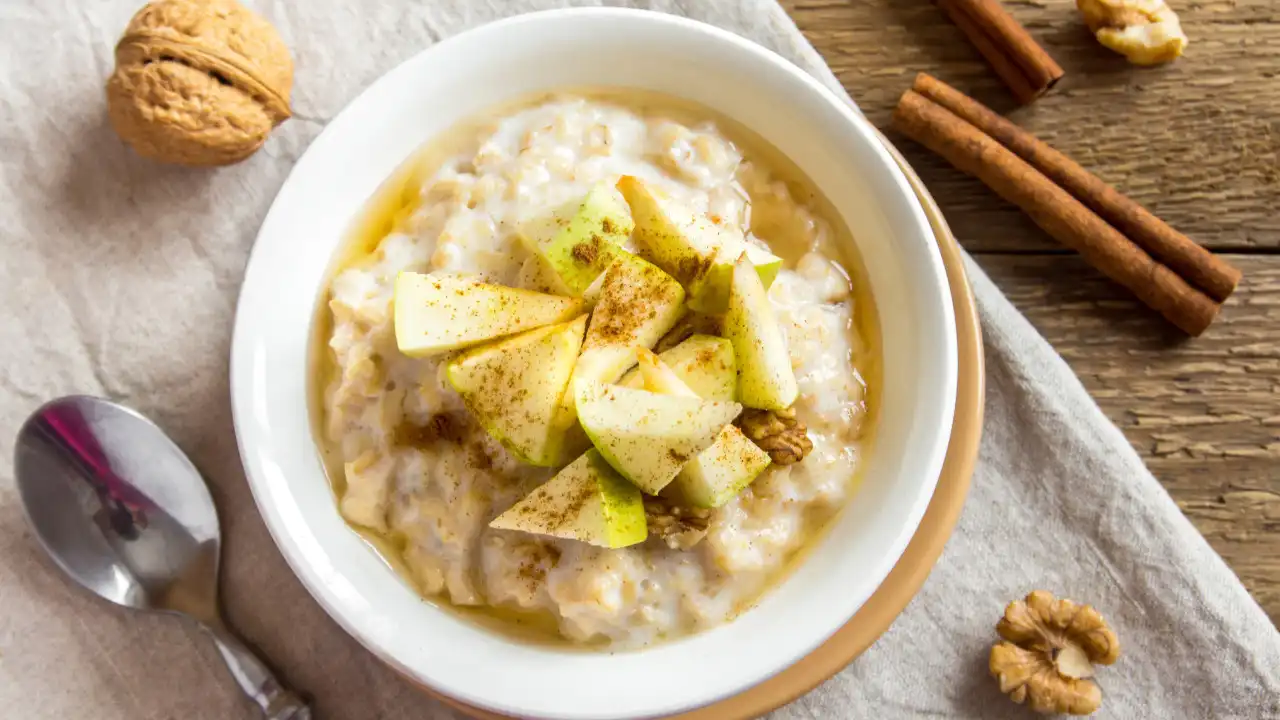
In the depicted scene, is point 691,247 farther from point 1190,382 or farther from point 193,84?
point 1190,382

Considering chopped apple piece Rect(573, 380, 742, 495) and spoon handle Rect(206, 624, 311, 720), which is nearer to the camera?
chopped apple piece Rect(573, 380, 742, 495)

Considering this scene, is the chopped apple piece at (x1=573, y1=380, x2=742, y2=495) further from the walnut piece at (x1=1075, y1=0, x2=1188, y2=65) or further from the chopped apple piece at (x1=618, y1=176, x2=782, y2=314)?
the walnut piece at (x1=1075, y1=0, x2=1188, y2=65)

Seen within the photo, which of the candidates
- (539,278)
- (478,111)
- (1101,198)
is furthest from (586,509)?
(1101,198)

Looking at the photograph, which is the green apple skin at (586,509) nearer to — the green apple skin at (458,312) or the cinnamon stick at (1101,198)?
the green apple skin at (458,312)

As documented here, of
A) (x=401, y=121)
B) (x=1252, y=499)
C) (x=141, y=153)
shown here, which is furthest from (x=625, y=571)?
(x=1252, y=499)

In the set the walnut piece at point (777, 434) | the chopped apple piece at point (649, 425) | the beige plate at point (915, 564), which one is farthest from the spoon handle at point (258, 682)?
the walnut piece at point (777, 434)

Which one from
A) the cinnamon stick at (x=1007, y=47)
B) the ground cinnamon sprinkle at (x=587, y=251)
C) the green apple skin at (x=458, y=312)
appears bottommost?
the green apple skin at (x=458, y=312)

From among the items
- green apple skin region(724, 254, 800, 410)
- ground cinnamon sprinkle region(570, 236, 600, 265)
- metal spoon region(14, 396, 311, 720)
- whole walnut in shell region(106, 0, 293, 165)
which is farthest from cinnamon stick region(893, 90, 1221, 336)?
metal spoon region(14, 396, 311, 720)
